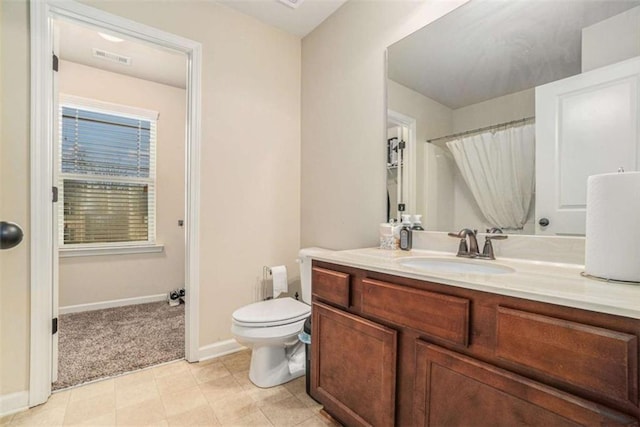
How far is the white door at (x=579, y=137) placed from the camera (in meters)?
1.03

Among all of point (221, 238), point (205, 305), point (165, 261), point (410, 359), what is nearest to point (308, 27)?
point (221, 238)

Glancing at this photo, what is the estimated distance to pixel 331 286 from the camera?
136cm

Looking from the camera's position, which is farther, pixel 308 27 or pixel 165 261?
pixel 165 261

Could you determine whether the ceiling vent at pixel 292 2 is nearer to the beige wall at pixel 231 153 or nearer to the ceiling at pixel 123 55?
the beige wall at pixel 231 153

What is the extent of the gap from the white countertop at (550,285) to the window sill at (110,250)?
10.0 ft

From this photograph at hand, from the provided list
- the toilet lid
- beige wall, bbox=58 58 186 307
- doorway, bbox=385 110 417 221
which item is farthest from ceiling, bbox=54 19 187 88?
the toilet lid

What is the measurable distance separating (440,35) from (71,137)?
3.56 meters

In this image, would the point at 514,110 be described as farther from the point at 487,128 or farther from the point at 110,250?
the point at 110,250

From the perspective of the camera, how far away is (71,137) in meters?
3.01

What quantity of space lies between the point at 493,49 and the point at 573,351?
4.55 ft

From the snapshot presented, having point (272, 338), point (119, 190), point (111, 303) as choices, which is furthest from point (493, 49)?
point (111, 303)

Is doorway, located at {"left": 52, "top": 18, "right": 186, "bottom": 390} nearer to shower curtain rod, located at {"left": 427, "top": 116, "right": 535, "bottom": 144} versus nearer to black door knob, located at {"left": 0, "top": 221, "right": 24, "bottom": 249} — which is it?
black door knob, located at {"left": 0, "top": 221, "right": 24, "bottom": 249}

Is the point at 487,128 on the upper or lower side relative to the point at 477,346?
upper

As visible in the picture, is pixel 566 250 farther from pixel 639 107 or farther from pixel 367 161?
pixel 367 161
